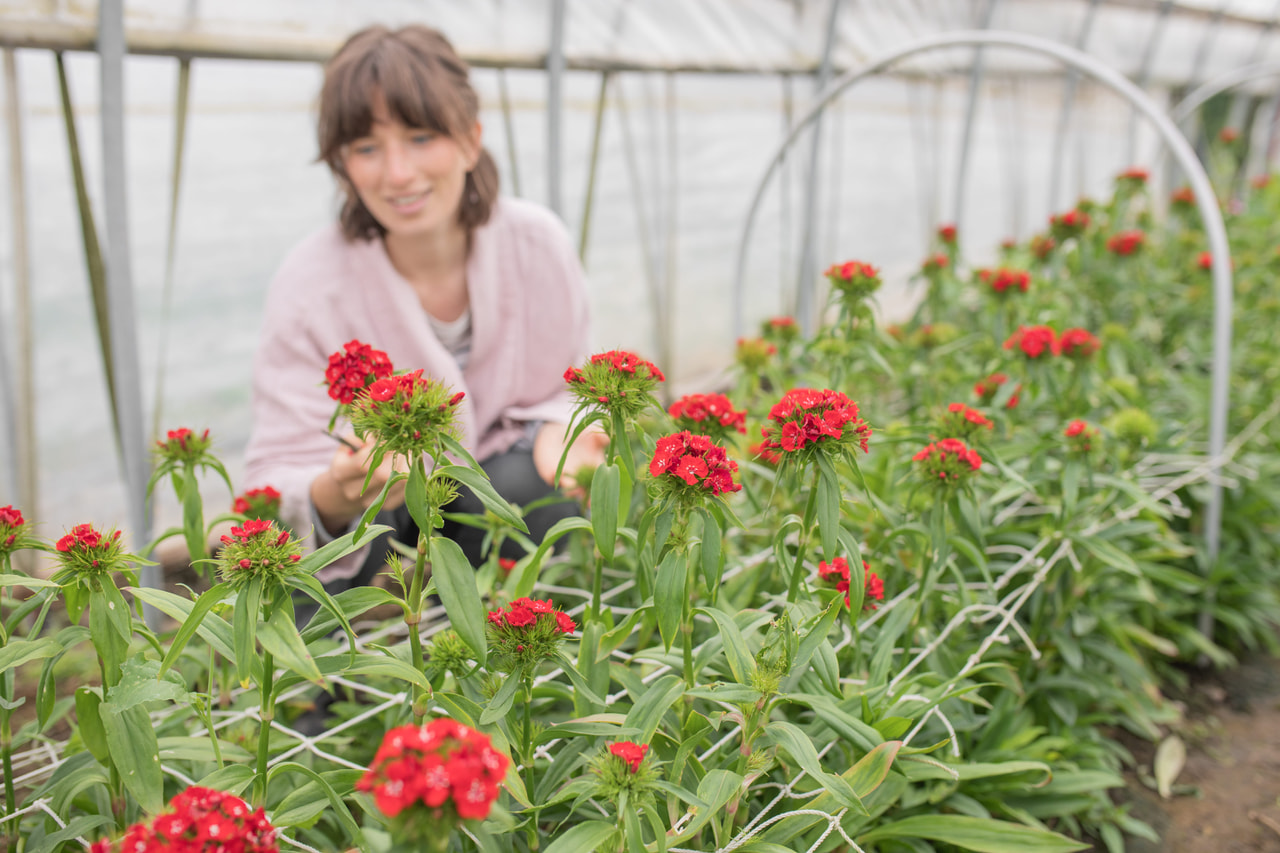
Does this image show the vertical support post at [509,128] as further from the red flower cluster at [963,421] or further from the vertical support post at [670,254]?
the red flower cluster at [963,421]

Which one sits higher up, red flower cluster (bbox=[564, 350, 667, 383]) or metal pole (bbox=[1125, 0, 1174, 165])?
metal pole (bbox=[1125, 0, 1174, 165])

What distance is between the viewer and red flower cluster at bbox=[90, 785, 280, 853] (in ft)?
1.93

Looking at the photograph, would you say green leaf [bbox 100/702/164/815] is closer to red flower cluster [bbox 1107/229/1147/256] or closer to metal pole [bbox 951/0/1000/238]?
red flower cluster [bbox 1107/229/1147/256]

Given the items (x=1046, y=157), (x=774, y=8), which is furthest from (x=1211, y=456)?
(x=1046, y=157)

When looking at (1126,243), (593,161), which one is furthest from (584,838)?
(593,161)

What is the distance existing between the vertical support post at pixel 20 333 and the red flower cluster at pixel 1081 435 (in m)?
2.23

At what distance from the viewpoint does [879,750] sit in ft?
3.21

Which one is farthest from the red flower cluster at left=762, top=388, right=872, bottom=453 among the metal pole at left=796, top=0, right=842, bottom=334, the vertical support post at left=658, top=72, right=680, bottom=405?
the metal pole at left=796, top=0, right=842, bottom=334

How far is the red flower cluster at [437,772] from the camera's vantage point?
0.53 m

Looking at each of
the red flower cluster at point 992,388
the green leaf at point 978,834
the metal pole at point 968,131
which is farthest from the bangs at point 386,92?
the metal pole at point 968,131

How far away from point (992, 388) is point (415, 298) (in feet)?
3.73

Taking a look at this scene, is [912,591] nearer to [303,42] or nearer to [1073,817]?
[1073,817]

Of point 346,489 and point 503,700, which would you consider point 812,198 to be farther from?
point 503,700

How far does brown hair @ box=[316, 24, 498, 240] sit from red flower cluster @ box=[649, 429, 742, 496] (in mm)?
1009
